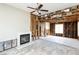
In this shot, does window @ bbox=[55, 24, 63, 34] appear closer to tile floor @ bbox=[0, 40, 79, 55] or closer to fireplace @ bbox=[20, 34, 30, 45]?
fireplace @ bbox=[20, 34, 30, 45]

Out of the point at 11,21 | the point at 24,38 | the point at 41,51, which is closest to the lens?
the point at 41,51

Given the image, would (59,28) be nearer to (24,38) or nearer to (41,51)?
(24,38)

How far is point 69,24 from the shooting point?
10812 millimetres

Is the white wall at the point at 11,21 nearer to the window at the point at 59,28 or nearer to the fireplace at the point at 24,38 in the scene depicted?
the fireplace at the point at 24,38

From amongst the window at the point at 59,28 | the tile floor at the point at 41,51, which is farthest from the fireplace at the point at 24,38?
the window at the point at 59,28

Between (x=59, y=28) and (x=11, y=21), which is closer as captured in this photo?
(x=11, y=21)

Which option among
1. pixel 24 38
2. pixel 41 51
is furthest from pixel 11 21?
pixel 41 51

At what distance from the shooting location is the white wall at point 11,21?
570 cm

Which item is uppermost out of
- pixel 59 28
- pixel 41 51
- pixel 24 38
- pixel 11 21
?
pixel 11 21

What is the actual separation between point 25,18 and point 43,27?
5.57 m

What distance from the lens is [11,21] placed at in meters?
6.38

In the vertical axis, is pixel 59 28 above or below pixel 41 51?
above

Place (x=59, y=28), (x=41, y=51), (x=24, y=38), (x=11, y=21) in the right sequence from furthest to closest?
(x=59, y=28), (x=24, y=38), (x=11, y=21), (x=41, y=51)

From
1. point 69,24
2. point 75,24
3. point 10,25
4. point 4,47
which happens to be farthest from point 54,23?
point 4,47
